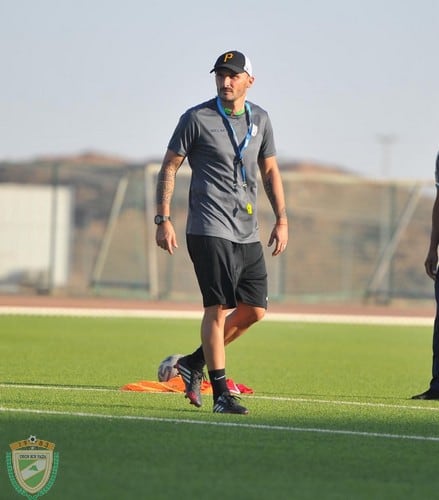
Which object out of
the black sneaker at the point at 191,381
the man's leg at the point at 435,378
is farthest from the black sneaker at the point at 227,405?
the man's leg at the point at 435,378

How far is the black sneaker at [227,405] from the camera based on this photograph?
29.0ft

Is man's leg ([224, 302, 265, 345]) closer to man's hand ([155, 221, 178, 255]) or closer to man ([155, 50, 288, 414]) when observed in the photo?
man ([155, 50, 288, 414])

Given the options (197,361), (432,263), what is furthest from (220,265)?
(432,263)

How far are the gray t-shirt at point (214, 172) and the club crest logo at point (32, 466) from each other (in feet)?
8.66

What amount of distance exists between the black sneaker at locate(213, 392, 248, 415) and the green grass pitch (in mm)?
87

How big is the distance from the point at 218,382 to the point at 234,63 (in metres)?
2.08

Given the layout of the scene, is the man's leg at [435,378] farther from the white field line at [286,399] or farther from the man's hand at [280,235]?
→ the man's hand at [280,235]

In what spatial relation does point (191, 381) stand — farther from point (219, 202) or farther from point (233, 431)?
point (233, 431)

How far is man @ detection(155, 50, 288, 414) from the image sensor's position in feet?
30.4

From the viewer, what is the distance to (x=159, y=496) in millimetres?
5895

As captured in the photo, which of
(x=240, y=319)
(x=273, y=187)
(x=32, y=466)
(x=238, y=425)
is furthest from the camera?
(x=273, y=187)

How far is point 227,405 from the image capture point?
890 cm

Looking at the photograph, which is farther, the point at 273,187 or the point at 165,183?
the point at 273,187

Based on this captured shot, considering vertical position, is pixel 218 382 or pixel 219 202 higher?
pixel 219 202
